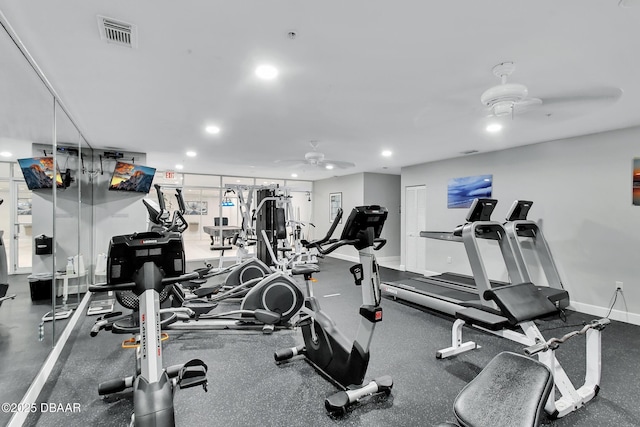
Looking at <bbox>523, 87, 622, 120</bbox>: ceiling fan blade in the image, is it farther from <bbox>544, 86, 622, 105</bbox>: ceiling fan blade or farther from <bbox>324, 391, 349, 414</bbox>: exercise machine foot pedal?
<bbox>324, 391, 349, 414</bbox>: exercise machine foot pedal

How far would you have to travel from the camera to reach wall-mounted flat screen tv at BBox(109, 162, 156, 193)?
525 cm

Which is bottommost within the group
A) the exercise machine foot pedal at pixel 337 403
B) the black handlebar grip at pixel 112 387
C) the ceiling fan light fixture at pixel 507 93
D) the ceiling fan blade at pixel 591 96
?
the exercise machine foot pedal at pixel 337 403

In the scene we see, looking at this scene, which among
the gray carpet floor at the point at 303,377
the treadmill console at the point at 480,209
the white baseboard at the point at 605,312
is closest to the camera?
the gray carpet floor at the point at 303,377

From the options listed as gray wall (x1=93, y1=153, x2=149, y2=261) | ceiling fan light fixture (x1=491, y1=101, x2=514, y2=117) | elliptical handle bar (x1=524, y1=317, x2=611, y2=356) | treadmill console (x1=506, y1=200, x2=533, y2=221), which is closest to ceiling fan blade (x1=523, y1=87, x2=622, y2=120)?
ceiling fan light fixture (x1=491, y1=101, x2=514, y2=117)

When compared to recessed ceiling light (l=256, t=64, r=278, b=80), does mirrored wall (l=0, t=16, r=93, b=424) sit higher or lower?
lower

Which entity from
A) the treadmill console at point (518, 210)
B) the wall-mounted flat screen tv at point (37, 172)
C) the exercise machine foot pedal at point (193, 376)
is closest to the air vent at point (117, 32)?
the wall-mounted flat screen tv at point (37, 172)

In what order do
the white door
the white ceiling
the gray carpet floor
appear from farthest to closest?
the white door → the gray carpet floor → the white ceiling

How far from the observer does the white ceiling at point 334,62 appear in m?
1.65

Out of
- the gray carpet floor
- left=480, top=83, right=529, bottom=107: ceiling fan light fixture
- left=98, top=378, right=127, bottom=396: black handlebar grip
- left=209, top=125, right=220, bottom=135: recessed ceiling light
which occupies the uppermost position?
left=209, top=125, right=220, bottom=135: recessed ceiling light

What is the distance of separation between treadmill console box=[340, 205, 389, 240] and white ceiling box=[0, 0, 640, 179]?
3.56 ft

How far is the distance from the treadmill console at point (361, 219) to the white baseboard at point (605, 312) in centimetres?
391

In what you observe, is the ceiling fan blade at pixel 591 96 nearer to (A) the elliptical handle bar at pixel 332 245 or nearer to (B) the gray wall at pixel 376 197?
(A) the elliptical handle bar at pixel 332 245

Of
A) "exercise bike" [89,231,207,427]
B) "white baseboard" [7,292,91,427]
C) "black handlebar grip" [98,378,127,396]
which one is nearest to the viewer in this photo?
"exercise bike" [89,231,207,427]

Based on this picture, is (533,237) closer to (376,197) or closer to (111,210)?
(376,197)
